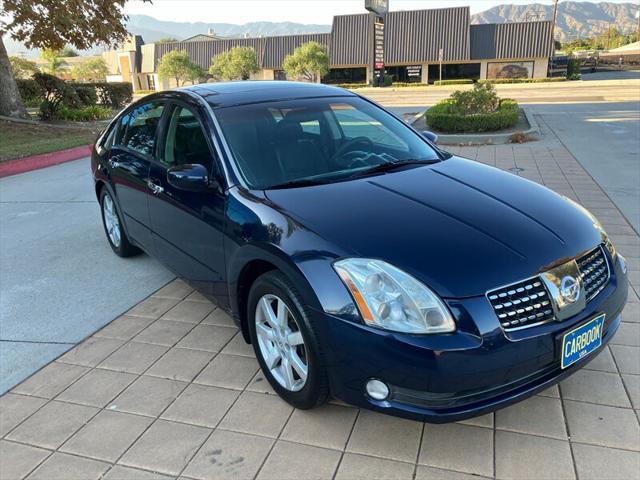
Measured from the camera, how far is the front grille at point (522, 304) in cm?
220

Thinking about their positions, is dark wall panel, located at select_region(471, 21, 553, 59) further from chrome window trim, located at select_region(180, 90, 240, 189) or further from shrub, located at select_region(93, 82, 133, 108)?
chrome window trim, located at select_region(180, 90, 240, 189)

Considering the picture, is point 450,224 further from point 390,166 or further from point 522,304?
point 390,166

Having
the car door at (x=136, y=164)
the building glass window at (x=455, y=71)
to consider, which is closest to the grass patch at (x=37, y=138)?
the car door at (x=136, y=164)

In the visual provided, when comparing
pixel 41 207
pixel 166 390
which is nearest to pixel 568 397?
pixel 166 390

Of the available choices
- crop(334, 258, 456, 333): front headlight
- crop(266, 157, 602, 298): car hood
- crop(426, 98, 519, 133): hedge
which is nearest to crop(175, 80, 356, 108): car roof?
crop(266, 157, 602, 298): car hood

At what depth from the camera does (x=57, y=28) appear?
15.4 meters

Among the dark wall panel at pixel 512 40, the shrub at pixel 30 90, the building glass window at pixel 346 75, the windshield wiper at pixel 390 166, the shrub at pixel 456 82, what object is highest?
the dark wall panel at pixel 512 40

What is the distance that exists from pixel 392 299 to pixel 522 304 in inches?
21.9

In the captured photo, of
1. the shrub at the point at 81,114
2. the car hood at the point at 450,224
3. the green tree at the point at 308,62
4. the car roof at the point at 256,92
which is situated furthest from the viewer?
the green tree at the point at 308,62

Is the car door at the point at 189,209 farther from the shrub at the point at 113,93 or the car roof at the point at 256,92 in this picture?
the shrub at the point at 113,93

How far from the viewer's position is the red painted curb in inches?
407

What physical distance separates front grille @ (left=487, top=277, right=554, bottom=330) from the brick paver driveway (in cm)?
67

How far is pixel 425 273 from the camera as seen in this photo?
224 cm

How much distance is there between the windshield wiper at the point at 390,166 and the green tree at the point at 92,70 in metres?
81.0
